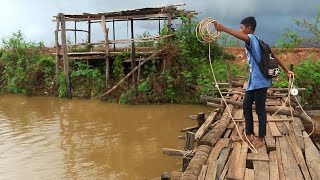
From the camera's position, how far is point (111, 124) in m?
11.3

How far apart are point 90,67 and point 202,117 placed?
36.4ft

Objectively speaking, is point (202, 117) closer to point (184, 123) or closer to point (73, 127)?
point (184, 123)

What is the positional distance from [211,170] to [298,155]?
116 centimetres

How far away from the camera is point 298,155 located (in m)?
4.48

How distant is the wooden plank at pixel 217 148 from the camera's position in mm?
4531

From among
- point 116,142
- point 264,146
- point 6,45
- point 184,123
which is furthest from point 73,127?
point 6,45

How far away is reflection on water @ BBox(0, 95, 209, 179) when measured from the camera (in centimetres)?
746

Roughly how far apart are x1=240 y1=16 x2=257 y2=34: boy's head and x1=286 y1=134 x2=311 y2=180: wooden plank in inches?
62.7

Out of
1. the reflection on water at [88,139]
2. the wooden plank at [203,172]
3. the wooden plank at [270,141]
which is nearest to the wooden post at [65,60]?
the reflection on water at [88,139]

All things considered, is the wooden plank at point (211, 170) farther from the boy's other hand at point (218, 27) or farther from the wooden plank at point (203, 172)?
the boy's other hand at point (218, 27)

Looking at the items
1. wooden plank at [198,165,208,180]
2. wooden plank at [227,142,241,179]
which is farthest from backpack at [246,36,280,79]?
wooden plank at [198,165,208,180]

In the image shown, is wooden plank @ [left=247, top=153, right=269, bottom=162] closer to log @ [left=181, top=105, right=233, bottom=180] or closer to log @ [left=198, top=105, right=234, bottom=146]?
log @ [left=181, top=105, right=233, bottom=180]

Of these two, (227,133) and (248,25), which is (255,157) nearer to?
(227,133)

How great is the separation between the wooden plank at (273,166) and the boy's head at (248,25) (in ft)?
5.09
